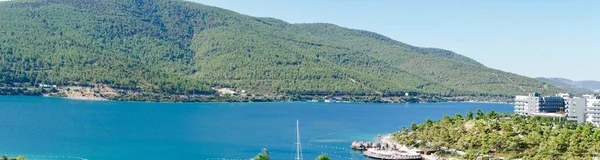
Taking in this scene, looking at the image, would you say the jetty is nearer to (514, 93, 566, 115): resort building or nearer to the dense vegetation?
the dense vegetation

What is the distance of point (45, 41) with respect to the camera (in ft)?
590

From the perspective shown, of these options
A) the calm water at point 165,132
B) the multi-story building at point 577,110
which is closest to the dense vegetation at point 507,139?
the calm water at point 165,132

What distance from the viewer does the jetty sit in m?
59.2

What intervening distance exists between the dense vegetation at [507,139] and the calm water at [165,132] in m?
7.49

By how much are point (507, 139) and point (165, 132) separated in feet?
134

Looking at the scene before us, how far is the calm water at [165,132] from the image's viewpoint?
63750 mm

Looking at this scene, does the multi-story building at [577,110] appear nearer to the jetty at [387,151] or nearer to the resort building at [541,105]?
the resort building at [541,105]

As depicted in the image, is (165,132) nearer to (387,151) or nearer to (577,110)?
(387,151)

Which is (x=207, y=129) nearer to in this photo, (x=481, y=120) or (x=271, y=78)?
(x=481, y=120)

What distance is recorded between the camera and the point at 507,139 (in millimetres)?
57094

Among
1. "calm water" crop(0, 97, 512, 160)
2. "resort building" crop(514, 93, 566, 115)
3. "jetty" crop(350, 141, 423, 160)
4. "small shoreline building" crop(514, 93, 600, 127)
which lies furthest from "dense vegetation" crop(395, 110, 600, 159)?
"resort building" crop(514, 93, 566, 115)

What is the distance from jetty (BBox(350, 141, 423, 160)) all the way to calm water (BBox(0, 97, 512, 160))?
1.23 meters

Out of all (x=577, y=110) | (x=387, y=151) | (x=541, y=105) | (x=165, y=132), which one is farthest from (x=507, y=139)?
(x=541, y=105)

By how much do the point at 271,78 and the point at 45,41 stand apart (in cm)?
5735
